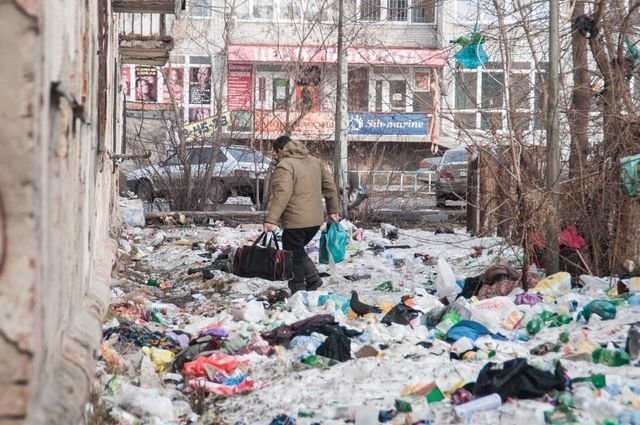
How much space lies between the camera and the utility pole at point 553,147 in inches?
351

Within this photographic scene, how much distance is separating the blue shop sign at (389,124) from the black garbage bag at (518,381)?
2060cm

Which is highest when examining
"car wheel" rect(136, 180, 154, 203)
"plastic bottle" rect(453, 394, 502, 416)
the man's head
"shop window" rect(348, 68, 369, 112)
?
"shop window" rect(348, 68, 369, 112)

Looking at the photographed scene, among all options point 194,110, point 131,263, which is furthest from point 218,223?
point 194,110

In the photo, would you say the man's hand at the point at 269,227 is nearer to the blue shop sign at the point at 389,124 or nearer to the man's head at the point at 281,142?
the man's head at the point at 281,142

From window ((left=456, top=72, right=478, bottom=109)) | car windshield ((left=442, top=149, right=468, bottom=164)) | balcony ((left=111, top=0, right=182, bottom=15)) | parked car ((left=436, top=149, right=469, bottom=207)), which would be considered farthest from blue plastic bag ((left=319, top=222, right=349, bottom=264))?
car windshield ((left=442, top=149, right=468, bottom=164))

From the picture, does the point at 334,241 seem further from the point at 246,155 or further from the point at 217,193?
the point at 246,155

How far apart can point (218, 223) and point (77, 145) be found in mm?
13000

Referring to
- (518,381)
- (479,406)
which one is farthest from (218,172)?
(479,406)

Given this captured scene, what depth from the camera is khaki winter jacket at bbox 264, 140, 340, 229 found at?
905 cm

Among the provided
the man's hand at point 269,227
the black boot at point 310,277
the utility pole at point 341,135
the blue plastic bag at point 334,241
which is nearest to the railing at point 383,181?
the utility pole at point 341,135

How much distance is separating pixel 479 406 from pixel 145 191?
55.0ft

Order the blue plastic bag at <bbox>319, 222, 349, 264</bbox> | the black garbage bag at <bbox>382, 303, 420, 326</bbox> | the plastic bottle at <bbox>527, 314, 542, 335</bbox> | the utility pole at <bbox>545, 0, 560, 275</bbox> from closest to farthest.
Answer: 1. the plastic bottle at <bbox>527, 314, 542, 335</bbox>
2. the black garbage bag at <bbox>382, 303, 420, 326</bbox>
3. the utility pole at <bbox>545, 0, 560, 275</bbox>
4. the blue plastic bag at <bbox>319, 222, 349, 264</bbox>

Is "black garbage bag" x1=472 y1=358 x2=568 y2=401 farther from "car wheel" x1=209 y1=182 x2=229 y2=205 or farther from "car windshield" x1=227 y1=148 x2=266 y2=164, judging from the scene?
"car wheel" x1=209 y1=182 x2=229 y2=205

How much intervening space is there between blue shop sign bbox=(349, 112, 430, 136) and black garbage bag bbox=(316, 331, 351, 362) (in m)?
19.3
